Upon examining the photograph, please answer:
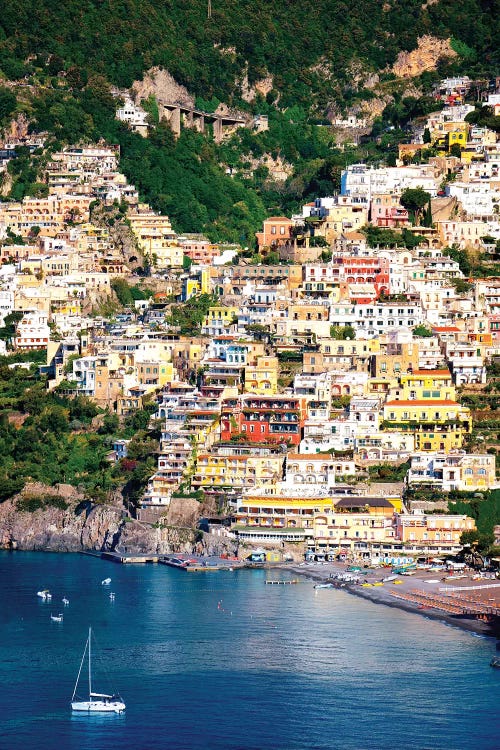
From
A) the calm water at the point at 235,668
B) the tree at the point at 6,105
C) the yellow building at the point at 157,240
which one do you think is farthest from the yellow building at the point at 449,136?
the calm water at the point at 235,668

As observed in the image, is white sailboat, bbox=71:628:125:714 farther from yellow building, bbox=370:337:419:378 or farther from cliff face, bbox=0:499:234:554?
yellow building, bbox=370:337:419:378

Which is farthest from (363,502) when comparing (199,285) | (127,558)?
(199,285)

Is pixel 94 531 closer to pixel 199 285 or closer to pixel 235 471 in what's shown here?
pixel 235 471

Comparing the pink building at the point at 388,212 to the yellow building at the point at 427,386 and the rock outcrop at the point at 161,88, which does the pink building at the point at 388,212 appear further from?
the rock outcrop at the point at 161,88

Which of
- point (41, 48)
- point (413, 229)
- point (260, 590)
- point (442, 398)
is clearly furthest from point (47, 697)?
point (41, 48)

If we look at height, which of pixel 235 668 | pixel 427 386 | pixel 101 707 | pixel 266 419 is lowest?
pixel 101 707
